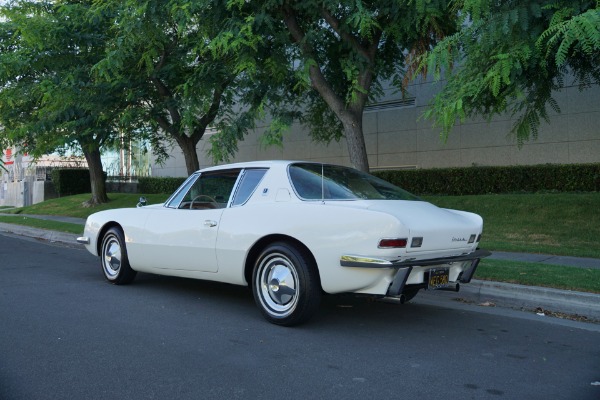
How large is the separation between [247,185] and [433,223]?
201cm

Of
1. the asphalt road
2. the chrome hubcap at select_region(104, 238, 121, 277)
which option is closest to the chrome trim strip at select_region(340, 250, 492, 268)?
the asphalt road

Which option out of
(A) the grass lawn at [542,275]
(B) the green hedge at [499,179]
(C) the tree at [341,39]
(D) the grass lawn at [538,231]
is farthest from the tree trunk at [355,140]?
(B) the green hedge at [499,179]

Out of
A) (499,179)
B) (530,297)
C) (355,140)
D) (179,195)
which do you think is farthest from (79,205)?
(530,297)

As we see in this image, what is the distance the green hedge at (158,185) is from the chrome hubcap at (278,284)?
69.6ft

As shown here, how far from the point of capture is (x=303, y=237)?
16.7 feet

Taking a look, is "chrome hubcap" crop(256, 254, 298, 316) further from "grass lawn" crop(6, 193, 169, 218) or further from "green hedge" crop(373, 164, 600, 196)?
"grass lawn" crop(6, 193, 169, 218)

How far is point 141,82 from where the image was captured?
15664 mm

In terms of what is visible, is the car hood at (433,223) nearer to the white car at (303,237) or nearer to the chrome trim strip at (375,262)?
the white car at (303,237)

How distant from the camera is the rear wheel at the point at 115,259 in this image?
7188 millimetres

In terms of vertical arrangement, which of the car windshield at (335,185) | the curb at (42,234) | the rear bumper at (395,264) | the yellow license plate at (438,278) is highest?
the car windshield at (335,185)

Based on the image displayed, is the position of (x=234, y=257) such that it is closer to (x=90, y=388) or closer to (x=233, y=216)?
(x=233, y=216)

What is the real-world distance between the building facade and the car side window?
657 cm

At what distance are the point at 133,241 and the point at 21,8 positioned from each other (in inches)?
540

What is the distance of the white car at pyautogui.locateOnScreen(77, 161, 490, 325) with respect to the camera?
189 inches
